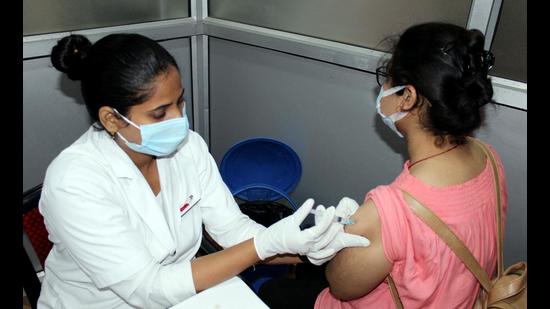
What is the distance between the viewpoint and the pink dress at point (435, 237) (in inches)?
39.2

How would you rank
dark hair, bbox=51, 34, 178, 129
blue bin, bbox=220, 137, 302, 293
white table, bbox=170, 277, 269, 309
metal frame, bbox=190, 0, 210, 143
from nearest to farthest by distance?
1. white table, bbox=170, 277, 269, 309
2. dark hair, bbox=51, 34, 178, 129
3. blue bin, bbox=220, 137, 302, 293
4. metal frame, bbox=190, 0, 210, 143

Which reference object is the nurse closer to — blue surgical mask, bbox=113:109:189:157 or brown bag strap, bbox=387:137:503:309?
blue surgical mask, bbox=113:109:189:157

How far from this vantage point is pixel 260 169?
7.07 feet

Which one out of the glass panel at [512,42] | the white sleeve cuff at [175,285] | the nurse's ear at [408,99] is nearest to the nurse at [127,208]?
the white sleeve cuff at [175,285]

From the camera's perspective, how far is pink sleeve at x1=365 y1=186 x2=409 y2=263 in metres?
0.99

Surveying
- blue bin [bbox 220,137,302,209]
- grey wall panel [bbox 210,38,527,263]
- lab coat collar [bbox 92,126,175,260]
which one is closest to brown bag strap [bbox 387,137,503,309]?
grey wall panel [bbox 210,38,527,263]

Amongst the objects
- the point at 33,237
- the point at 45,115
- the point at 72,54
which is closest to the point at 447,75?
the point at 72,54

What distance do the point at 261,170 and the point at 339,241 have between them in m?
1.12

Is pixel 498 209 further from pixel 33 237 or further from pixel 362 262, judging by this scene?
pixel 33 237

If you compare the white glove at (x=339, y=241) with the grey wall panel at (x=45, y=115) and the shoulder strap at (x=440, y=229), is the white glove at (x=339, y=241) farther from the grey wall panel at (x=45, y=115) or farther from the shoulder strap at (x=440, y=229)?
the grey wall panel at (x=45, y=115)

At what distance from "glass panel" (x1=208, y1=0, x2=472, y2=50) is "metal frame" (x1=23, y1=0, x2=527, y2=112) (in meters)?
0.03

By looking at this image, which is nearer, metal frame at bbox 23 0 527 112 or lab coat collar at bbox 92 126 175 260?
lab coat collar at bbox 92 126 175 260

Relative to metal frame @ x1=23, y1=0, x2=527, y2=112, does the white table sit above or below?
below

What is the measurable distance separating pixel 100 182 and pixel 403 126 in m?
0.82
